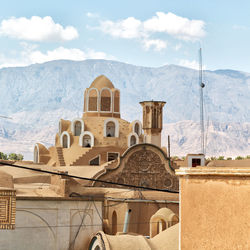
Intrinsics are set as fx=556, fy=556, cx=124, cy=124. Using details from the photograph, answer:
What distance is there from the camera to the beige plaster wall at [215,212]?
26.6 feet

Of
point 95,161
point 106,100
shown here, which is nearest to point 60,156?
point 95,161

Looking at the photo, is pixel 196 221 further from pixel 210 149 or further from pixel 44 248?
pixel 210 149

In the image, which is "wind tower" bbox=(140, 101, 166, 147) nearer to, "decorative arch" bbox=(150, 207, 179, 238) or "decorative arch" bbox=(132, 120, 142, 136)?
"decorative arch" bbox=(132, 120, 142, 136)

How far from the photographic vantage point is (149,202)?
29266mm

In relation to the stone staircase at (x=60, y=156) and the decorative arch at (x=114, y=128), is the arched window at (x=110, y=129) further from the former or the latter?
the stone staircase at (x=60, y=156)

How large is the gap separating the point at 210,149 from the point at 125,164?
161 m

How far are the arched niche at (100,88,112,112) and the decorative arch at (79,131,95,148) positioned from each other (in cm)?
319

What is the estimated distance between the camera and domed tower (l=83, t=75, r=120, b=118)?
1825 inches

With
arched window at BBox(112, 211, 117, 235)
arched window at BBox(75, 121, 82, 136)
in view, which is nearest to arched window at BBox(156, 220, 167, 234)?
arched window at BBox(112, 211, 117, 235)

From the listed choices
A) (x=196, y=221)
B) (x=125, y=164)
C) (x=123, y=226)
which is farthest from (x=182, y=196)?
(x=125, y=164)

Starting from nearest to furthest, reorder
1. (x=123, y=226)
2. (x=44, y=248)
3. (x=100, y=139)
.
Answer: (x=44, y=248) → (x=123, y=226) → (x=100, y=139)

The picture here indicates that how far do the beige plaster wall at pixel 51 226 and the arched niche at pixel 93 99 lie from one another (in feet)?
68.0

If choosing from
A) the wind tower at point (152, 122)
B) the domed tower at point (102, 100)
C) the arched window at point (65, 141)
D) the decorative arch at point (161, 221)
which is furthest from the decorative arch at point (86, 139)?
the decorative arch at point (161, 221)

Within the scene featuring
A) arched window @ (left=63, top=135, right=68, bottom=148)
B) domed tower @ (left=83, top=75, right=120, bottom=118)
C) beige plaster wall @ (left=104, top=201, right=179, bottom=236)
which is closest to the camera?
beige plaster wall @ (left=104, top=201, right=179, bottom=236)
